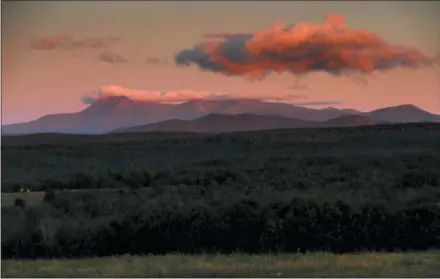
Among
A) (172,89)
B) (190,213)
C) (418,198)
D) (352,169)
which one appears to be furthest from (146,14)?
(418,198)

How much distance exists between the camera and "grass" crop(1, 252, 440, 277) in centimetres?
770

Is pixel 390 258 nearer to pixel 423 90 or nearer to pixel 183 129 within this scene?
pixel 423 90

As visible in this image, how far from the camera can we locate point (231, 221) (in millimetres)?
8117

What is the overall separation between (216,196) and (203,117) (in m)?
0.95

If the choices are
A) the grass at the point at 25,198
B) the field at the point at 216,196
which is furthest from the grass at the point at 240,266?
the grass at the point at 25,198

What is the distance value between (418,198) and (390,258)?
0.76 metres

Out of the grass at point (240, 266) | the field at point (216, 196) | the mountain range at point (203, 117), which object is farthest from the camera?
the mountain range at point (203, 117)

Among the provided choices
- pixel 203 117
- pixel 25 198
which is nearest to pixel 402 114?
pixel 203 117

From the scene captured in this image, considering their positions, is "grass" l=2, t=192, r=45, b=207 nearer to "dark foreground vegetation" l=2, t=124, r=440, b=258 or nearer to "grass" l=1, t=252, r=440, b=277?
"dark foreground vegetation" l=2, t=124, r=440, b=258

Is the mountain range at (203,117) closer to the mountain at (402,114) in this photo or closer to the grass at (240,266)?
the mountain at (402,114)

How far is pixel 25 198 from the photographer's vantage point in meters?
8.14

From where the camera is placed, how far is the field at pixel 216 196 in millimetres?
8102

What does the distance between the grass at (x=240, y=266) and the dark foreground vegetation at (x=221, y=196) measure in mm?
139

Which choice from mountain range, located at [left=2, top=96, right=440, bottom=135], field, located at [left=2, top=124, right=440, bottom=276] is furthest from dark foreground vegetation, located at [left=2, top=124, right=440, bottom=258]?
mountain range, located at [left=2, top=96, right=440, bottom=135]
